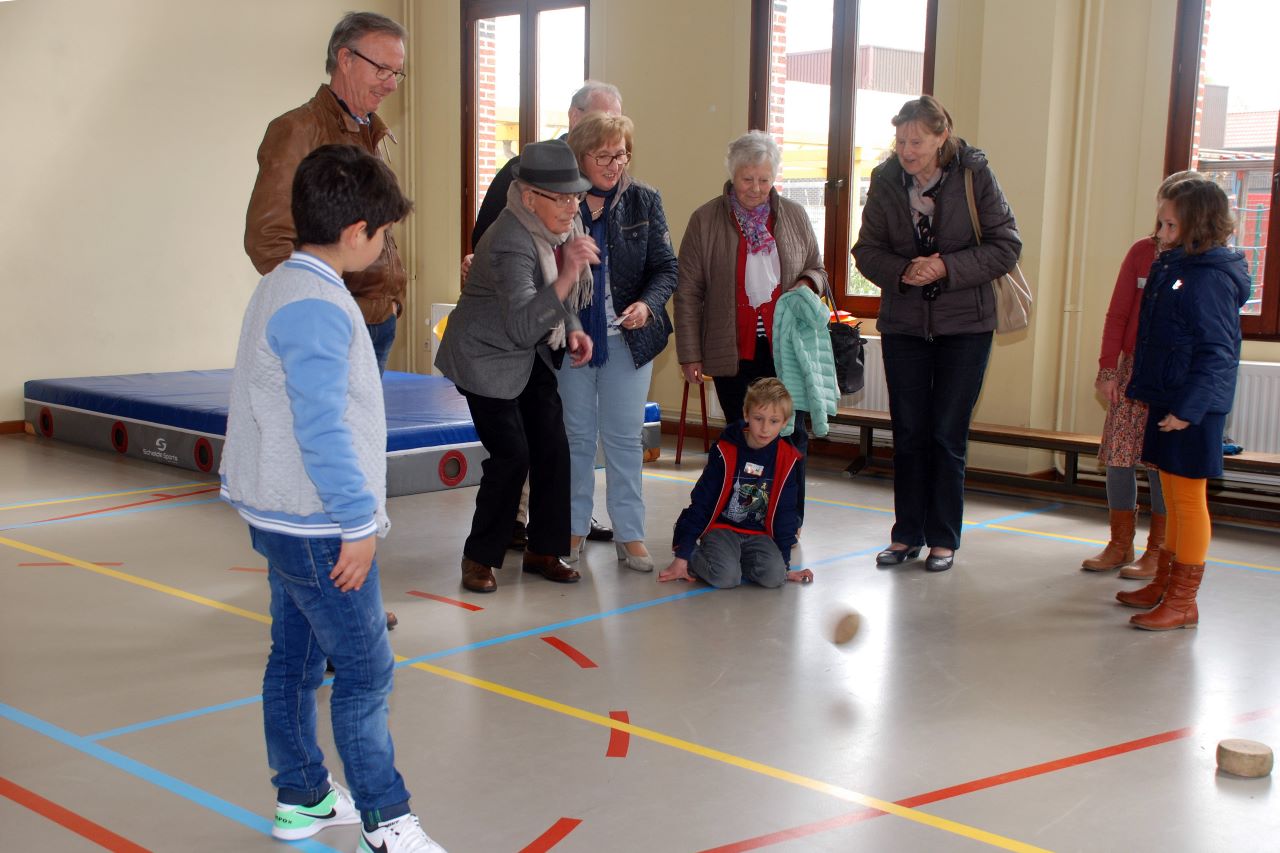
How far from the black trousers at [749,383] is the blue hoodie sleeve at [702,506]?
385 mm

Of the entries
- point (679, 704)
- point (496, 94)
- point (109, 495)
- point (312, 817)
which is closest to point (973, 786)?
point (679, 704)

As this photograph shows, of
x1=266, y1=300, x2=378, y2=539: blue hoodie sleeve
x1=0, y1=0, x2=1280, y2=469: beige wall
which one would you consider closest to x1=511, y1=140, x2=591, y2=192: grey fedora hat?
x1=266, y1=300, x2=378, y2=539: blue hoodie sleeve

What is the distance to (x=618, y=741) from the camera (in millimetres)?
2830

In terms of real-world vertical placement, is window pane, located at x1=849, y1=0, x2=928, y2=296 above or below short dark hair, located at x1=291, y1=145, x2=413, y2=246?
above

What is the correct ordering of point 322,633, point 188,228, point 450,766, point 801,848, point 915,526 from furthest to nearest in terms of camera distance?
1. point 188,228
2. point 915,526
3. point 450,766
4. point 801,848
5. point 322,633

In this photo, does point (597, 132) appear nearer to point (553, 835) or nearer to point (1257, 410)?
point (553, 835)

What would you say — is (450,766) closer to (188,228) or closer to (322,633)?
(322,633)

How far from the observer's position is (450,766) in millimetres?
2689

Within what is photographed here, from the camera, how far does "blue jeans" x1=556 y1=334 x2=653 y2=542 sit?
424cm

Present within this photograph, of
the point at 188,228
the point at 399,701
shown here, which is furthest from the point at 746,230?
the point at 188,228

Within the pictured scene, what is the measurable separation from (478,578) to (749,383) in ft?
4.08

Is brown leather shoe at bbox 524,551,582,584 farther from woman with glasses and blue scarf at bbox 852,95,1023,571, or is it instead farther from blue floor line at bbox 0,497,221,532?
blue floor line at bbox 0,497,221,532

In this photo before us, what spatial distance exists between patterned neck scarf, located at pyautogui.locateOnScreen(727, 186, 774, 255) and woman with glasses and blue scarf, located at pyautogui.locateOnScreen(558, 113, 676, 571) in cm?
36

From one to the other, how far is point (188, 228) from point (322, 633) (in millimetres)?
6871
